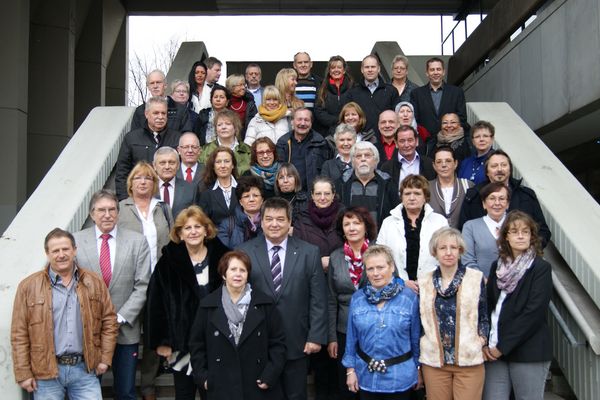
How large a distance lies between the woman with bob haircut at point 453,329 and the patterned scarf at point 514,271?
0.17 metres

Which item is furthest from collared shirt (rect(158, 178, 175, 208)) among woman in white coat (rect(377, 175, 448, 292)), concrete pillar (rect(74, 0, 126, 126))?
concrete pillar (rect(74, 0, 126, 126))

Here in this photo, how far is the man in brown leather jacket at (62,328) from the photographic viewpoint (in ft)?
14.5

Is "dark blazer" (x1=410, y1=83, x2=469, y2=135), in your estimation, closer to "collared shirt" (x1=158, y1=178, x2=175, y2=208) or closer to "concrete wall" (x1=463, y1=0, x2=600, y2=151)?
"concrete wall" (x1=463, y1=0, x2=600, y2=151)

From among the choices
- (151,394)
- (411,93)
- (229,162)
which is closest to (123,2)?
(411,93)

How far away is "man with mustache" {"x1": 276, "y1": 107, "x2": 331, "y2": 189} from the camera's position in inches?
264

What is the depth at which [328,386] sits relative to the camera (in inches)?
205

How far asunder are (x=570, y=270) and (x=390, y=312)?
188cm

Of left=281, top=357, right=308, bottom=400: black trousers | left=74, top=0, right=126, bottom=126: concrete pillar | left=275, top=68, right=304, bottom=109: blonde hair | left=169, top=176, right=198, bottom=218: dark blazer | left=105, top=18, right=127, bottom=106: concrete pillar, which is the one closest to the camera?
left=281, top=357, right=308, bottom=400: black trousers

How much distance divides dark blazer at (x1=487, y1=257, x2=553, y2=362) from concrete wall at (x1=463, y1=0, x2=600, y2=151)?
14.7ft

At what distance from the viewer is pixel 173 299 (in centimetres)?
483

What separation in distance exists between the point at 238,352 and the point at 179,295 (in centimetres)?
64

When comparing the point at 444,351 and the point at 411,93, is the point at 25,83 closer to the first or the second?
the point at 411,93

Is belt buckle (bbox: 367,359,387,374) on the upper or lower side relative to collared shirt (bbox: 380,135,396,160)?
lower

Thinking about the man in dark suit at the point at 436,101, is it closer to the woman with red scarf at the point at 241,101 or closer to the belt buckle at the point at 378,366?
the woman with red scarf at the point at 241,101
